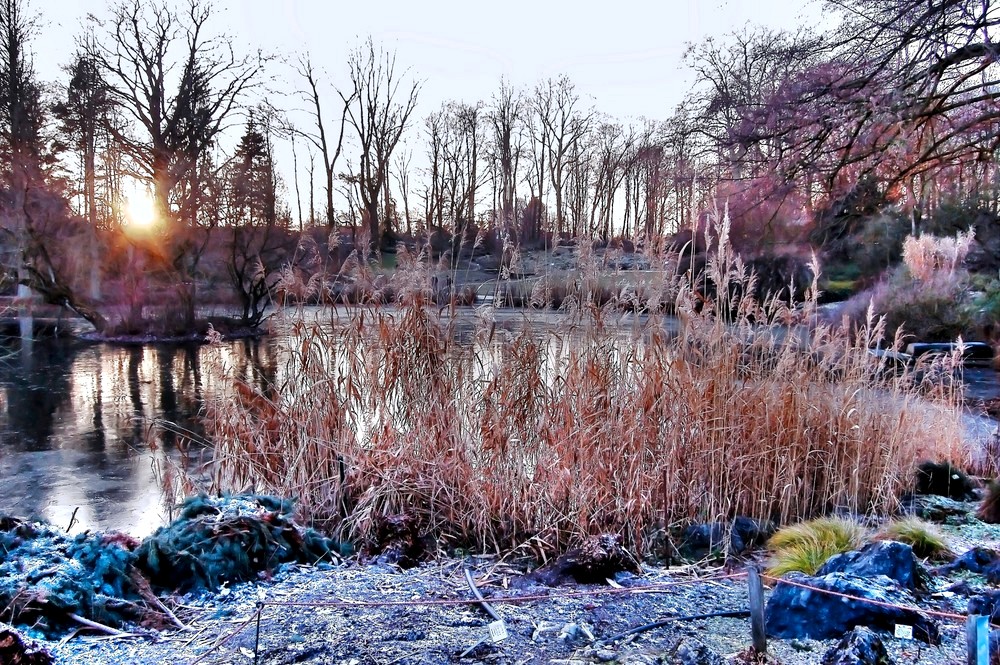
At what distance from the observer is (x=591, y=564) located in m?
3.59

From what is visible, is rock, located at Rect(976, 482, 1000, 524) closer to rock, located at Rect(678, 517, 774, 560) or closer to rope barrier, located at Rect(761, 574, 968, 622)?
rock, located at Rect(678, 517, 774, 560)

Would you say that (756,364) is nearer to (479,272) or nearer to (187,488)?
(187,488)

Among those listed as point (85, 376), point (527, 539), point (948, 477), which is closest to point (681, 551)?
point (527, 539)

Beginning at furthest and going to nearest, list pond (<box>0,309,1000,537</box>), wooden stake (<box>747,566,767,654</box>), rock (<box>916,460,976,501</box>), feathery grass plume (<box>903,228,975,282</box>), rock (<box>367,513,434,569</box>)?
1. feathery grass plume (<box>903,228,975,282</box>)
2. pond (<box>0,309,1000,537</box>)
3. rock (<box>916,460,976,501</box>)
4. rock (<box>367,513,434,569</box>)
5. wooden stake (<box>747,566,767,654</box>)

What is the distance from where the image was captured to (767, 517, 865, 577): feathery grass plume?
340 cm

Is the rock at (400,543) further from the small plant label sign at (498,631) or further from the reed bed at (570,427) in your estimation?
the small plant label sign at (498,631)

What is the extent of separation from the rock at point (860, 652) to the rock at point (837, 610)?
18 centimetres

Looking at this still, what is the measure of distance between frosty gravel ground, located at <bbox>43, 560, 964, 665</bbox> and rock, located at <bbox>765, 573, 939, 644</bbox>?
59 millimetres

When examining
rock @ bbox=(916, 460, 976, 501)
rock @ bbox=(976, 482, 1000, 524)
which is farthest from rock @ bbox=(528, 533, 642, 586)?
rock @ bbox=(916, 460, 976, 501)

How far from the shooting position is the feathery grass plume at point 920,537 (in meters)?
3.71

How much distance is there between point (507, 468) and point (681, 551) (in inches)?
40.8

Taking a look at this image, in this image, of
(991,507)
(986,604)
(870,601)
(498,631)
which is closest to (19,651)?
(498,631)

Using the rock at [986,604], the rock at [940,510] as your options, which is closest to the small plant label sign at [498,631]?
the rock at [986,604]

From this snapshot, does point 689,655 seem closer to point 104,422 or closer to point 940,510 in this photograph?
point 940,510
